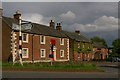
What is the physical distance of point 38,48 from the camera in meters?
43.8

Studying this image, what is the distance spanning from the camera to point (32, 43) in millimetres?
42250

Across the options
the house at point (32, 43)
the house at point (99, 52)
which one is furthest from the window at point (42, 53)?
the house at point (99, 52)

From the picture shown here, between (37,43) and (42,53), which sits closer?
(37,43)

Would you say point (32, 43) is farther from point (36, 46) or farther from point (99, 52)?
point (99, 52)

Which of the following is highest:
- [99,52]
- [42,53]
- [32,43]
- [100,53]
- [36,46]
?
[32,43]

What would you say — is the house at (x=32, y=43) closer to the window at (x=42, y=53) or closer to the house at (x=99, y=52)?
the window at (x=42, y=53)

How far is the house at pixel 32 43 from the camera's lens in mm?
38531

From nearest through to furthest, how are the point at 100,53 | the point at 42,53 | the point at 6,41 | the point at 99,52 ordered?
1. the point at 6,41
2. the point at 42,53
3. the point at 99,52
4. the point at 100,53

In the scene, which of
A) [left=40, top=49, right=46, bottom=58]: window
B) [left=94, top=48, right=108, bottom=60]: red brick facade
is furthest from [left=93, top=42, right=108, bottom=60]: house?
[left=40, top=49, right=46, bottom=58]: window

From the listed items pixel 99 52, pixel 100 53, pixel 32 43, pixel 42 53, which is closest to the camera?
pixel 32 43

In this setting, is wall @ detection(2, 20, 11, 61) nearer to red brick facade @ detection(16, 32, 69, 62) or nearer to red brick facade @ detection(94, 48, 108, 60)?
red brick facade @ detection(16, 32, 69, 62)

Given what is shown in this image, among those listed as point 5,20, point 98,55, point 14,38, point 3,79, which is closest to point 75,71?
point 3,79

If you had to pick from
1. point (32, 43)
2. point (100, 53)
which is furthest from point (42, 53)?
point (100, 53)

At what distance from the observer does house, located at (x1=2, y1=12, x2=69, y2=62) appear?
38531 millimetres
